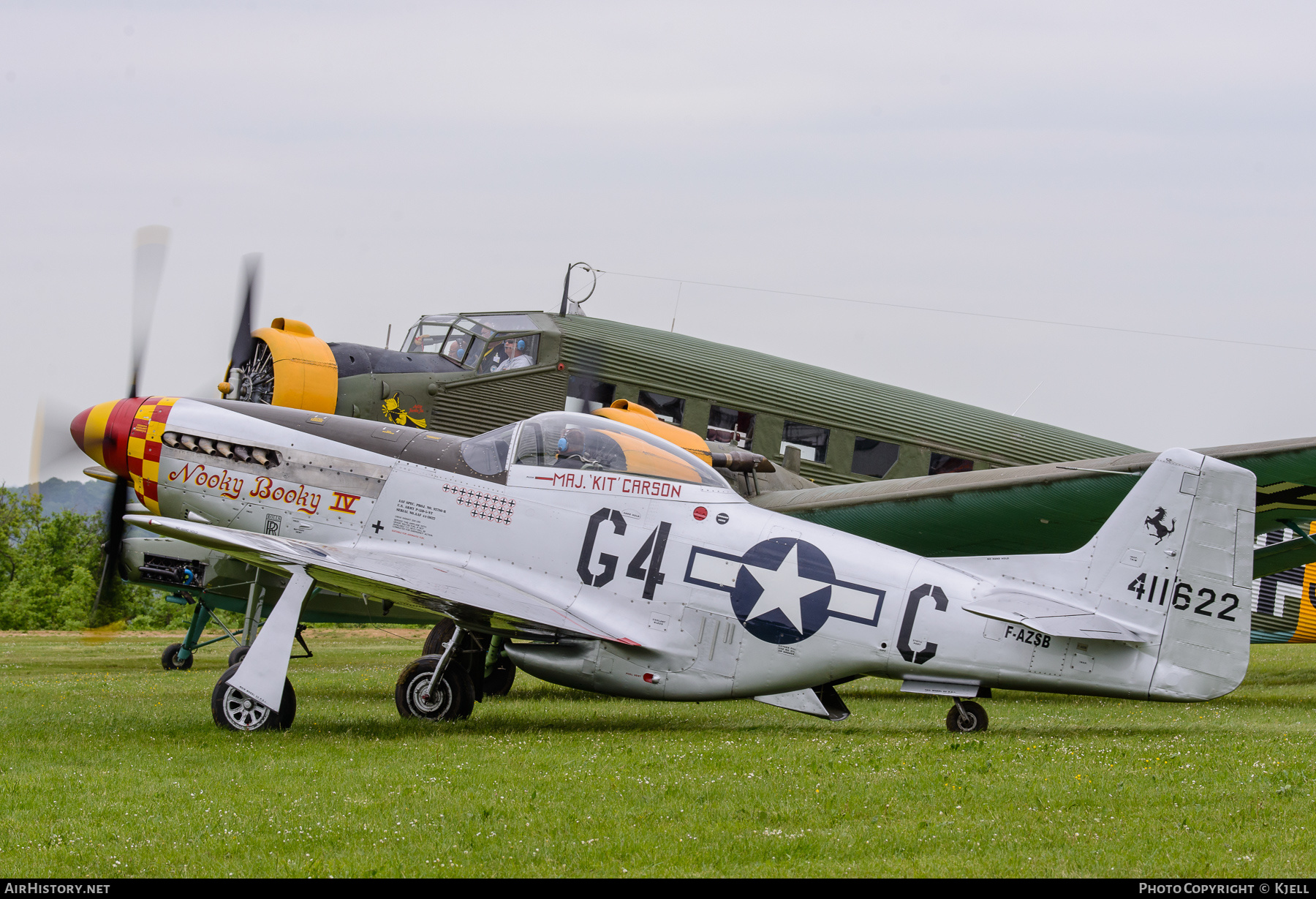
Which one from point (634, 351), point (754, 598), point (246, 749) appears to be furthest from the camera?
point (634, 351)

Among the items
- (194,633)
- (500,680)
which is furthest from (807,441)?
(194,633)

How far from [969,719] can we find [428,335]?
10.6m

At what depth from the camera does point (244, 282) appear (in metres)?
15.2

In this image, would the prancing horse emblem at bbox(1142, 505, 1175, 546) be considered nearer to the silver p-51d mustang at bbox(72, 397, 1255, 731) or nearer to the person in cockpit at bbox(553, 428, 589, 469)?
the silver p-51d mustang at bbox(72, 397, 1255, 731)

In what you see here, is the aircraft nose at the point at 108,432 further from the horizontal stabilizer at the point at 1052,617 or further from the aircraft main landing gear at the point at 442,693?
the horizontal stabilizer at the point at 1052,617

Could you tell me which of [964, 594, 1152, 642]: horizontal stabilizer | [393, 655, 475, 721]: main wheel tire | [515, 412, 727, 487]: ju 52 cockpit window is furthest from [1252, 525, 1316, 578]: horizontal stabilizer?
[393, 655, 475, 721]: main wheel tire

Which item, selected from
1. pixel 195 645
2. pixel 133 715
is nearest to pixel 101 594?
pixel 133 715

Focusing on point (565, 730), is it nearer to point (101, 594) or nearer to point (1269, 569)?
point (101, 594)

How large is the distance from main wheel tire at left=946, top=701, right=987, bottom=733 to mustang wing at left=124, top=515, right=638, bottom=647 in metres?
2.79

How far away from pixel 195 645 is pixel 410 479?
998 cm

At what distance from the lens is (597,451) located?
1012 centimetres

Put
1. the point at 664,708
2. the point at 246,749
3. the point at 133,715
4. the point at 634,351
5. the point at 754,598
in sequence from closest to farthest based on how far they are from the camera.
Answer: the point at 246,749 → the point at 754,598 → the point at 133,715 → the point at 664,708 → the point at 634,351

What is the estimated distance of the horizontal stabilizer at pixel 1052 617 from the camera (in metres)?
9.20

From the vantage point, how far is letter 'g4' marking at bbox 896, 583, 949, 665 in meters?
9.42
